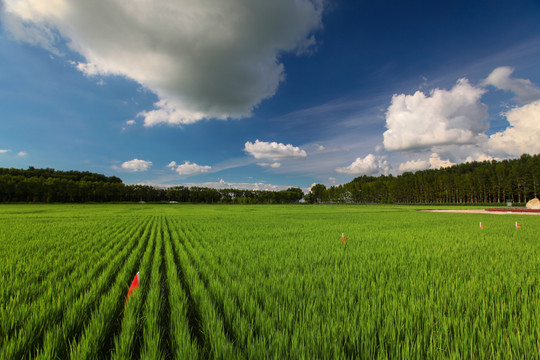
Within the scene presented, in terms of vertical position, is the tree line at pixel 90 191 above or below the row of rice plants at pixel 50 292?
above

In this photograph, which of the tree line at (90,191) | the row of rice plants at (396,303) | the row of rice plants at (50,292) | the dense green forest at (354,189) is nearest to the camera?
the row of rice plants at (396,303)

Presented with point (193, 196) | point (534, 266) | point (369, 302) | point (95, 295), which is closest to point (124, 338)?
point (95, 295)

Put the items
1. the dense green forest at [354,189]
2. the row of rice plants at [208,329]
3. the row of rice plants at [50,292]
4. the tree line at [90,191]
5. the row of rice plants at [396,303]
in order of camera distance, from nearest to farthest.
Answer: the row of rice plants at [208,329], the row of rice plants at [396,303], the row of rice plants at [50,292], the dense green forest at [354,189], the tree line at [90,191]

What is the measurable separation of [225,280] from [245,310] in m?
1.54

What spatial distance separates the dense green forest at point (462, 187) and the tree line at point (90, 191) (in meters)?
60.0

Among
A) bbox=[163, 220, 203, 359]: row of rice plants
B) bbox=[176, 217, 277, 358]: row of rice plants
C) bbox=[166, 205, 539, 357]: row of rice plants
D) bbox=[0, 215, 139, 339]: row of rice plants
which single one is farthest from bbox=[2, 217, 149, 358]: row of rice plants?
bbox=[166, 205, 539, 357]: row of rice plants

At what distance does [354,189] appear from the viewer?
148375mm

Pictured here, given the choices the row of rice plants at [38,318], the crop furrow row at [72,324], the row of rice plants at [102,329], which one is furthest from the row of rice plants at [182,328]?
the row of rice plants at [38,318]

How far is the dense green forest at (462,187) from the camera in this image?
3022 inches

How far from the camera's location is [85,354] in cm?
237

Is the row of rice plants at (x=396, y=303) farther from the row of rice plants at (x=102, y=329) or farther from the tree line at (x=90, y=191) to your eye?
the tree line at (x=90, y=191)

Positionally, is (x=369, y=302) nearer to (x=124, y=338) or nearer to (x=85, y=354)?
(x=124, y=338)

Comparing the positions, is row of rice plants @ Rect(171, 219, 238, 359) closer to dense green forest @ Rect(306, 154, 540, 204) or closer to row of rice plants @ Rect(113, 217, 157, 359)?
row of rice plants @ Rect(113, 217, 157, 359)

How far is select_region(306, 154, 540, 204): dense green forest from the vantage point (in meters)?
76.8
